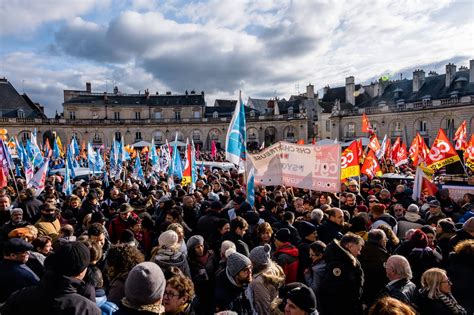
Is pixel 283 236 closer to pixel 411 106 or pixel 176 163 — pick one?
pixel 176 163

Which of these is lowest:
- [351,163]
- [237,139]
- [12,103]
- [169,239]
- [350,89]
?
[169,239]

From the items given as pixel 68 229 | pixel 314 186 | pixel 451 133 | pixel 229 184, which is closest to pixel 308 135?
pixel 451 133

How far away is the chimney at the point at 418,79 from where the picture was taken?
43.0 metres

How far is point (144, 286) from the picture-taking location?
2.62 meters

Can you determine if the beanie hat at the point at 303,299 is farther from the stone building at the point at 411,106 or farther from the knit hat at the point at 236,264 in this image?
the stone building at the point at 411,106

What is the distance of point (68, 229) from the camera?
5.34 metres

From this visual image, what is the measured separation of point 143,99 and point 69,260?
58593mm

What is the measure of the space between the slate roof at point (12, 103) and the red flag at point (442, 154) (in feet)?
176

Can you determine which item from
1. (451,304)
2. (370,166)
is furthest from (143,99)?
(451,304)

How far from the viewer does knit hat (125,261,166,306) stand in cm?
261

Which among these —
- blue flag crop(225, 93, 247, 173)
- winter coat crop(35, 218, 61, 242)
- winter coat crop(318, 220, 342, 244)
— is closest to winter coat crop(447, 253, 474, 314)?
winter coat crop(318, 220, 342, 244)

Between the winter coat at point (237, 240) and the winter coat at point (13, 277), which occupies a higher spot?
the winter coat at point (13, 277)

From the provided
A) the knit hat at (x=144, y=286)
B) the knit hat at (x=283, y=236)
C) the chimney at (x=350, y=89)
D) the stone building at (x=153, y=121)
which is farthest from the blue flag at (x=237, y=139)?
the chimney at (x=350, y=89)

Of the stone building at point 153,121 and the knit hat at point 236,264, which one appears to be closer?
the knit hat at point 236,264
